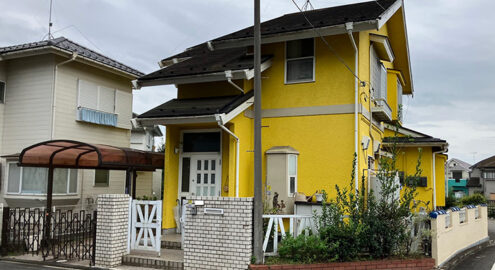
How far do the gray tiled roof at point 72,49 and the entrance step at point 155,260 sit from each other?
8.33 meters

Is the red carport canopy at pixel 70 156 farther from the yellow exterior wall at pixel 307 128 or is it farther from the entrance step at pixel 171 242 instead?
the entrance step at pixel 171 242

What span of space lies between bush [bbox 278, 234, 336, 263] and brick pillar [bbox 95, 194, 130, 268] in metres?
3.61

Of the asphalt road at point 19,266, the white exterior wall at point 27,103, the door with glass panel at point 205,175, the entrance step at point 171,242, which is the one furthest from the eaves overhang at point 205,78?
the asphalt road at point 19,266

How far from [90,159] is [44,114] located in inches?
172

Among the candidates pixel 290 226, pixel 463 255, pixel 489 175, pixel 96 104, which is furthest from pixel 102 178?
pixel 489 175

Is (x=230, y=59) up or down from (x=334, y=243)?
up

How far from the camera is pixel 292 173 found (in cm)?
1165

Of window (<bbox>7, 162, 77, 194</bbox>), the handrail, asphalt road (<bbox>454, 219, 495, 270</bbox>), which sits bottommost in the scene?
asphalt road (<bbox>454, 219, 495, 270</bbox>)

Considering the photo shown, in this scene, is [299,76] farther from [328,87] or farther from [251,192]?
[251,192]

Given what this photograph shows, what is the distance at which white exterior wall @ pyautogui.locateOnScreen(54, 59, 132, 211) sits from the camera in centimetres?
1477

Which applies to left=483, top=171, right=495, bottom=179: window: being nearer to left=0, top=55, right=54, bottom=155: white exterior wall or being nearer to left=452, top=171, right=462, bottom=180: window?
left=452, top=171, right=462, bottom=180: window

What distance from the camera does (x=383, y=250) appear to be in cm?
884

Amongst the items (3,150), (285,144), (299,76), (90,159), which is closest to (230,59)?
(299,76)

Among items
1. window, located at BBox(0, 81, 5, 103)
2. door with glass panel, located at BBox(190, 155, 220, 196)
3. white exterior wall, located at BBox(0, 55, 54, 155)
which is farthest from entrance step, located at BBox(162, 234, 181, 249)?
window, located at BBox(0, 81, 5, 103)
